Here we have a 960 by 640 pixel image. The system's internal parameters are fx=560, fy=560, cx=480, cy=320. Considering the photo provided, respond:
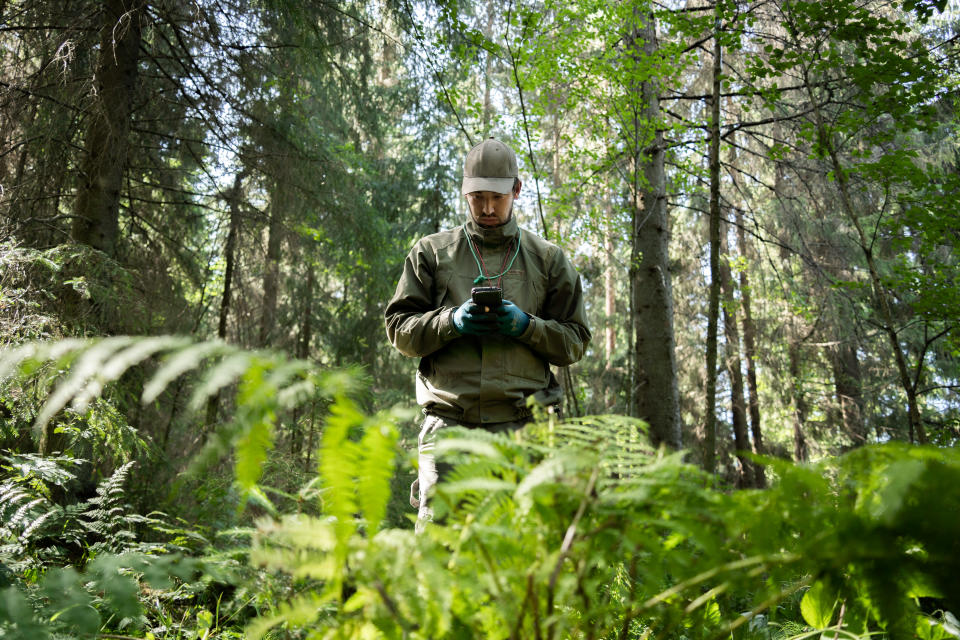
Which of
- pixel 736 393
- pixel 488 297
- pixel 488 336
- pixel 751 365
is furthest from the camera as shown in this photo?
pixel 751 365

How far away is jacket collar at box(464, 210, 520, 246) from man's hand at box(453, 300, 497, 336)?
0.61m

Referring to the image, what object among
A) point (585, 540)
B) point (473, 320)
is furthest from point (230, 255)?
point (585, 540)

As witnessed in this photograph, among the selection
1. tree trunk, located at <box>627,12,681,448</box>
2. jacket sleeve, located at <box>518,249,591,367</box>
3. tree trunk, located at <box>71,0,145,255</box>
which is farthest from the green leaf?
tree trunk, located at <box>71,0,145,255</box>

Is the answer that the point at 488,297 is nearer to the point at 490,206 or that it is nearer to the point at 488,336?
the point at 488,336

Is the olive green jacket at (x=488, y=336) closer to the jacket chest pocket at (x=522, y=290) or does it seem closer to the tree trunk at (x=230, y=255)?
the jacket chest pocket at (x=522, y=290)

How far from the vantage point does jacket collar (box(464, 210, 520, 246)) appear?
3.17 metres

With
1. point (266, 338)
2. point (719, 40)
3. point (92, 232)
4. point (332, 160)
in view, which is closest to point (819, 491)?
point (719, 40)

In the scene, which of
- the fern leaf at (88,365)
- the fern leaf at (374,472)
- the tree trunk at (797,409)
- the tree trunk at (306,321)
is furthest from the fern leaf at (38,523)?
the tree trunk at (797,409)

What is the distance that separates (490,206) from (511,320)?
0.76 m

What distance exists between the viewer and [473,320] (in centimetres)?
270

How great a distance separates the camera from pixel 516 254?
3.18m

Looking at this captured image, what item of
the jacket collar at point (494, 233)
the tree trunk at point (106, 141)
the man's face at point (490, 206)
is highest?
the tree trunk at point (106, 141)

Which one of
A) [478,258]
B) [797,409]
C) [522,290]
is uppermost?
[478,258]

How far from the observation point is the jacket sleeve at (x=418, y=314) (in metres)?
2.87
